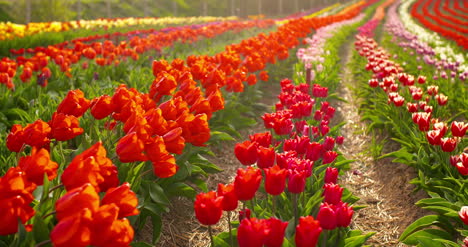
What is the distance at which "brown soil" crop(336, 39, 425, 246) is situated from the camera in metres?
3.24

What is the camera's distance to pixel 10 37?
837 centimetres

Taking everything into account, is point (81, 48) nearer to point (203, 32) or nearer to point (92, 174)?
point (92, 174)

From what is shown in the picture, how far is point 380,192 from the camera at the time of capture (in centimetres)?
387

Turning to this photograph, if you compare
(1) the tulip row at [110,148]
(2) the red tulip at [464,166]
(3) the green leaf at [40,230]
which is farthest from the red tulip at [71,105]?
(2) the red tulip at [464,166]

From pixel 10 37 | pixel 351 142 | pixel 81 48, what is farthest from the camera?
pixel 10 37

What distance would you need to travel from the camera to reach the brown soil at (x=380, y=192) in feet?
10.6

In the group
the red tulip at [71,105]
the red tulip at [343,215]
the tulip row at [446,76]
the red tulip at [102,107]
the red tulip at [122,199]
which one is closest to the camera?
the red tulip at [122,199]

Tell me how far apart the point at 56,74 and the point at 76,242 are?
4.84 metres

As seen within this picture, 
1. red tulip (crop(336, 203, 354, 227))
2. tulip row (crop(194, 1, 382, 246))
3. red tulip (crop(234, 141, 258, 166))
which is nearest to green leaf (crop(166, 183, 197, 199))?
tulip row (crop(194, 1, 382, 246))

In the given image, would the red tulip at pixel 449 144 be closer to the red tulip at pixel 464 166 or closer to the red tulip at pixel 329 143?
the red tulip at pixel 464 166

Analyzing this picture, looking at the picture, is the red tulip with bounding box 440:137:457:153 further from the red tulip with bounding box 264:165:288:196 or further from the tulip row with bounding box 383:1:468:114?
the tulip row with bounding box 383:1:468:114

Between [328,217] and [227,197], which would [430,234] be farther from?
[227,197]

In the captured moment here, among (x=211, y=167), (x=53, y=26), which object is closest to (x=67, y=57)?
(x=211, y=167)

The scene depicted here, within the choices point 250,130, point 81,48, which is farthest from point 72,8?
point 250,130
